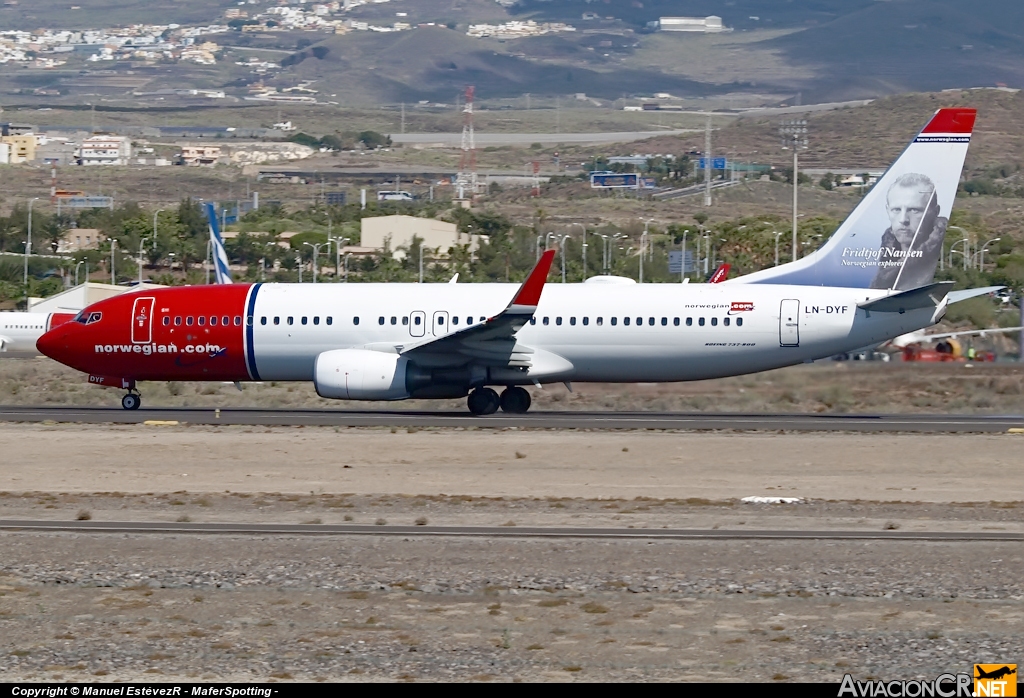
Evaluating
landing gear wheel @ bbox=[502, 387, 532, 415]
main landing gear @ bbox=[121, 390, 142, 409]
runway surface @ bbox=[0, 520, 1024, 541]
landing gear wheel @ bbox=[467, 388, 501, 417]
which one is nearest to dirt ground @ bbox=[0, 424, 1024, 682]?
runway surface @ bbox=[0, 520, 1024, 541]

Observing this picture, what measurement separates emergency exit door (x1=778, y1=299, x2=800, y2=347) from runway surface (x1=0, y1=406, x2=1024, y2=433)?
1.90 m

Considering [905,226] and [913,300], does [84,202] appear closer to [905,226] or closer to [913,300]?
[905,226]

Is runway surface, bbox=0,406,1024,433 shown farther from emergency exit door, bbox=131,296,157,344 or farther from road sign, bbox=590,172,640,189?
road sign, bbox=590,172,640,189

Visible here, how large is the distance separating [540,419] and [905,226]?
385 inches

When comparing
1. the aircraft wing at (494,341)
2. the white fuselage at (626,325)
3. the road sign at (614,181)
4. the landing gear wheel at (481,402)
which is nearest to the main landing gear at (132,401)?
the white fuselage at (626,325)

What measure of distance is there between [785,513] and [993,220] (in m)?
121

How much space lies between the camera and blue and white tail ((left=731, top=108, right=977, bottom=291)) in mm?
35656

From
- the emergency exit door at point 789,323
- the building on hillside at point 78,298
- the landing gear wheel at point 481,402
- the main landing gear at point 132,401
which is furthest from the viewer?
the building on hillside at point 78,298

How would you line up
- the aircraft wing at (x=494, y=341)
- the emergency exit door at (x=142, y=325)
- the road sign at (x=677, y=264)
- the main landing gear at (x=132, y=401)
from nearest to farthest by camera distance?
1. the aircraft wing at (x=494, y=341)
2. the emergency exit door at (x=142, y=325)
3. the main landing gear at (x=132, y=401)
4. the road sign at (x=677, y=264)

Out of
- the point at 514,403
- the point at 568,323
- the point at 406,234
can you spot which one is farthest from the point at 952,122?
the point at 406,234

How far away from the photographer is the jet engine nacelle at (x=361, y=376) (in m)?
34.4

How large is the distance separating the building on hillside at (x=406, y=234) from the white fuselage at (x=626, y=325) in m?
74.0

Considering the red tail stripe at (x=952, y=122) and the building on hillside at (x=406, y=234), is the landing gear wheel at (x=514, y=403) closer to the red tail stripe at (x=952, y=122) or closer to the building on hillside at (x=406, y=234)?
the red tail stripe at (x=952, y=122)

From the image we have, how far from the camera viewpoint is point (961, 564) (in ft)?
58.0
